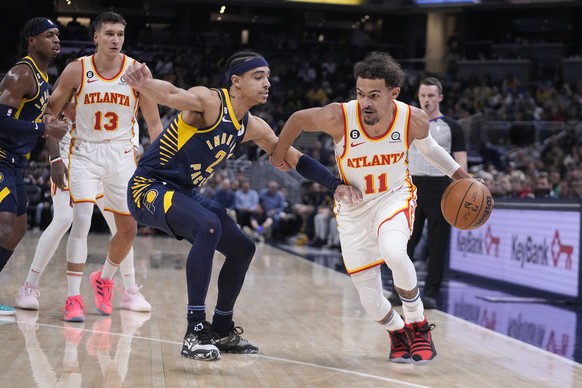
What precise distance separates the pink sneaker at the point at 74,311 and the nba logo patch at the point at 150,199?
1.53m

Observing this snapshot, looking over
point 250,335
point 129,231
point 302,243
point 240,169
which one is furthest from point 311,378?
point 240,169

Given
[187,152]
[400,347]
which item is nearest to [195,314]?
[187,152]

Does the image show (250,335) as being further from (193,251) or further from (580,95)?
(580,95)

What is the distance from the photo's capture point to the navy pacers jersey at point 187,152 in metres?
5.18

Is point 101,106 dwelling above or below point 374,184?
above

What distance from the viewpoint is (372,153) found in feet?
17.7

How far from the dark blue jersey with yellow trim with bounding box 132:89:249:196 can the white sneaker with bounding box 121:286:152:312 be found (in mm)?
1936

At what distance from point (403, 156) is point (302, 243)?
38.8 feet

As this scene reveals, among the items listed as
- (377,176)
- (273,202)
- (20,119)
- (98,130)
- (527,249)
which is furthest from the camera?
(273,202)

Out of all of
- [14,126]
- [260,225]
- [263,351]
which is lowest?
[260,225]

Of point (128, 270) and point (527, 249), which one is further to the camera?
point (527, 249)

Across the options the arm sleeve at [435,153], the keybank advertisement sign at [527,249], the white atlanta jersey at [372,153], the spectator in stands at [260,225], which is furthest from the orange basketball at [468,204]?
the spectator in stands at [260,225]

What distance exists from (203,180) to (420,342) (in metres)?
1.61

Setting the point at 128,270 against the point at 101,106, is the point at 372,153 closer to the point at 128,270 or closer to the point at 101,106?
the point at 101,106
